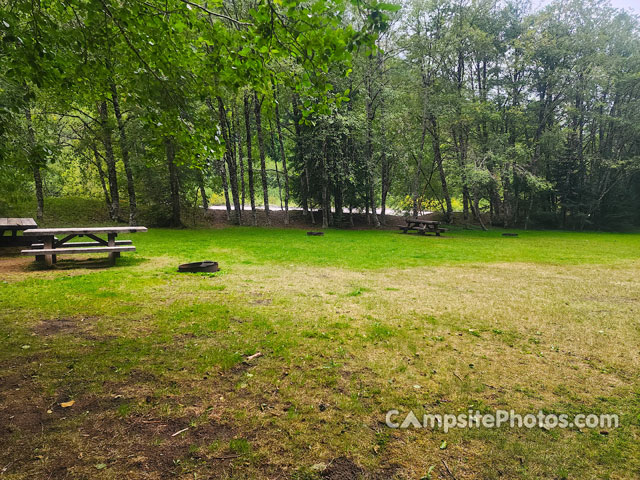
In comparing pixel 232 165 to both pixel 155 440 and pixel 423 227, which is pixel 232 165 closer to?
pixel 423 227

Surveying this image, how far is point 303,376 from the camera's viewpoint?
9.81 feet

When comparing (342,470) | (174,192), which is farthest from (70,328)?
(174,192)

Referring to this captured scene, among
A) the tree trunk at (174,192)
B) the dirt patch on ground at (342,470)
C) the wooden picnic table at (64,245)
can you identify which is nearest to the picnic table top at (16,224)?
the wooden picnic table at (64,245)

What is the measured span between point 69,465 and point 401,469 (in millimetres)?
2050

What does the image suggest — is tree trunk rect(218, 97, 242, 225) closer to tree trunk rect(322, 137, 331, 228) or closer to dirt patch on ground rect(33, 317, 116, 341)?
tree trunk rect(322, 137, 331, 228)

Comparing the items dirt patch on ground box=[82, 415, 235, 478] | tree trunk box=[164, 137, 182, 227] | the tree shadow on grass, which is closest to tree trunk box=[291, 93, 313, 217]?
tree trunk box=[164, 137, 182, 227]

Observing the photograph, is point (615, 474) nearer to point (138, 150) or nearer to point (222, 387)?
point (222, 387)

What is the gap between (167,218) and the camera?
1867 cm

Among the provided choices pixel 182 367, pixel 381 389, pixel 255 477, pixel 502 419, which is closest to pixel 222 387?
pixel 182 367

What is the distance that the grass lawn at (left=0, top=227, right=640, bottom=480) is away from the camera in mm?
1992

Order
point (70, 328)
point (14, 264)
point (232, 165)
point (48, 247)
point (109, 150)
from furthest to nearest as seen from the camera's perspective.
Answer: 1. point (232, 165)
2. point (109, 150)
3. point (14, 264)
4. point (48, 247)
5. point (70, 328)

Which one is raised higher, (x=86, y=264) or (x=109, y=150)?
(x=109, y=150)

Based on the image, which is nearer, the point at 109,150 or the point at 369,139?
the point at 109,150

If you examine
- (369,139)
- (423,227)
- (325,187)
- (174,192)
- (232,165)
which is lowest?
(423,227)
